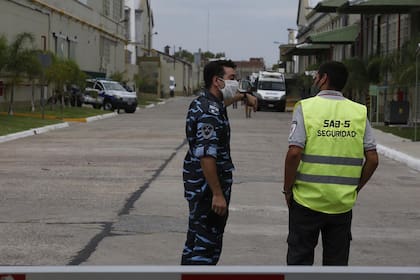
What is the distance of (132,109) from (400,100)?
2086cm

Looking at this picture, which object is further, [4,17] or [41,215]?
[4,17]

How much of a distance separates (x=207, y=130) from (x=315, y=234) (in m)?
1.00

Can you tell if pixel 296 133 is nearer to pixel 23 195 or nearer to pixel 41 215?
pixel 41 215

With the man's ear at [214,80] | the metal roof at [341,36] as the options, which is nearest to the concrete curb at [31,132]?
the man's ear at [214,80]

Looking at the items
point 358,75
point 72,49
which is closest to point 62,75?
point 358,75

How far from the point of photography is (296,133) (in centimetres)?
534

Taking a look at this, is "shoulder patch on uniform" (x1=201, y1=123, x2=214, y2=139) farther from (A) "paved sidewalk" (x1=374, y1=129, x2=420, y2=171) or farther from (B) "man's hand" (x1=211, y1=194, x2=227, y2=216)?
(A) "paved sidewalk" (x1=374, y1=129, x2=420, y2=171)

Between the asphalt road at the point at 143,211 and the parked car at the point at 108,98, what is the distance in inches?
1073

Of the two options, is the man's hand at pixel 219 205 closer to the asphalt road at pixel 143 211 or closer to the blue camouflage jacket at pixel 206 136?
the blue camouflage jacket at pixel 206 136

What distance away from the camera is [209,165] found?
18.2 ft

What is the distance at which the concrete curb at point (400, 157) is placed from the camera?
58.4 ft

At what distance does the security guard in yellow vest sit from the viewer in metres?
5.32

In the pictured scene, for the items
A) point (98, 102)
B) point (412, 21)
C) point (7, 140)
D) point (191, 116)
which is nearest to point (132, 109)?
point (98, 102)

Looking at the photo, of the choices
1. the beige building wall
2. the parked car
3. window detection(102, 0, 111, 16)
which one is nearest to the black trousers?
the beige building wall
